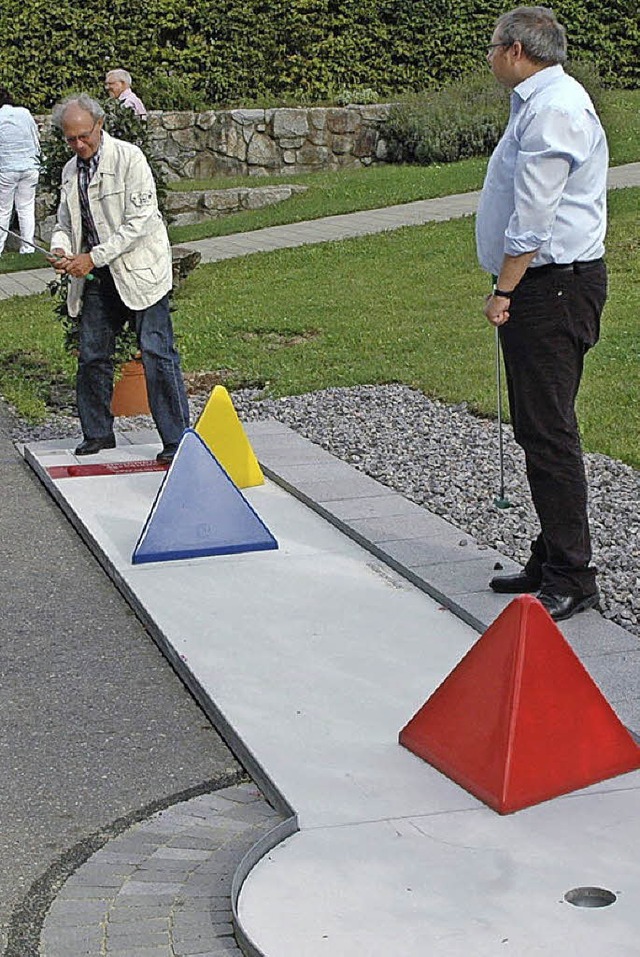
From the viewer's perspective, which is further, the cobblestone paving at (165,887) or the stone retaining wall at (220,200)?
the stone retaining wall at (220,200)

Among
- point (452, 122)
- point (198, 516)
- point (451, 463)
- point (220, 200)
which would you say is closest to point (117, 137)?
point (451, 463)

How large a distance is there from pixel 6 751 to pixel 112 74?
35.7ft

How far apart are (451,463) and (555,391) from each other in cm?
254

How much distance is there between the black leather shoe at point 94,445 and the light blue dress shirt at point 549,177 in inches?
136

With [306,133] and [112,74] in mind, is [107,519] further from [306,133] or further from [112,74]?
[306,133]

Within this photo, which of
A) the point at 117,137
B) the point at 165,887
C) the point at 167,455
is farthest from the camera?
the point at 117,137

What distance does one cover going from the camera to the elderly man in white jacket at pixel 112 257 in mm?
7457

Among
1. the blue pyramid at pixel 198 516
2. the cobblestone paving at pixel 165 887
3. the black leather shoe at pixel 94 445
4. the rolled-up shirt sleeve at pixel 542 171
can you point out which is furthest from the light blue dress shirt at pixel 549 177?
the black leather shoe at pixel 94 445

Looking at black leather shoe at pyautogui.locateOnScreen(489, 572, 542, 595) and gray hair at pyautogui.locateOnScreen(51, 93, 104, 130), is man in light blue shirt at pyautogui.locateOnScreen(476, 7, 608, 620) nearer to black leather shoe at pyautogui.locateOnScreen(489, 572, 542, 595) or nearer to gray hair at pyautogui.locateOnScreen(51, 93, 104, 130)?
black leather shoe at pyautogui.locateOnScreen(489, 572, 542, 595)

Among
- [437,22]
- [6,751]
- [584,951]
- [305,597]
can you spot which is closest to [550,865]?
[584,951]

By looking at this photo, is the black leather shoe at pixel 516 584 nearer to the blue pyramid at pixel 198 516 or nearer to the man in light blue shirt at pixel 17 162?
the blue pyramid at pixel 198 516

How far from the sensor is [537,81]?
16.5 ft

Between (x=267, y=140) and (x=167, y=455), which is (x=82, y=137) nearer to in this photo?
(x=167, y=455)

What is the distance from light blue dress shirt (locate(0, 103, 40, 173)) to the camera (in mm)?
16656
